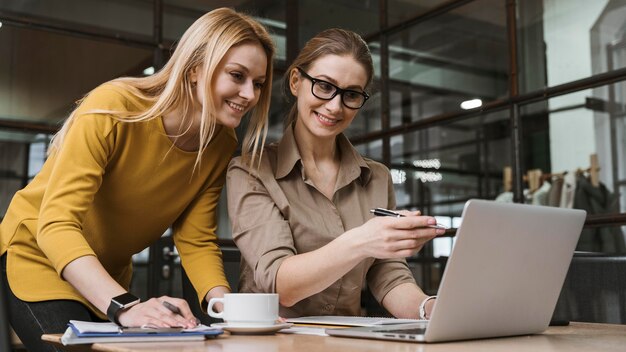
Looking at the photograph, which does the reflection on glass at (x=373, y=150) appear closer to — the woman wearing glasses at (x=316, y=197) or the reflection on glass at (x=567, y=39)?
the reflection on glass at (x=567, y=39)

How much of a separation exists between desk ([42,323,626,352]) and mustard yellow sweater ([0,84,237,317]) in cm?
42

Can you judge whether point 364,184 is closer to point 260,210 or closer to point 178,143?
point 260,210

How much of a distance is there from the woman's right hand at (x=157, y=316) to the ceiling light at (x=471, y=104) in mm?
2588

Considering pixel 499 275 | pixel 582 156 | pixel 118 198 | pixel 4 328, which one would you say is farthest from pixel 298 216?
pixel 582 156

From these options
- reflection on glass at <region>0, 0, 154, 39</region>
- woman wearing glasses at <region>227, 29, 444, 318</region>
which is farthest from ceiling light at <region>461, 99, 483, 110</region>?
woman wearing glasses at <region>227, 29, 444, 318</region>

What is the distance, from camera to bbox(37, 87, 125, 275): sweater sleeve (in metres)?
1.30

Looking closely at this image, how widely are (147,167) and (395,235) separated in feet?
2.18

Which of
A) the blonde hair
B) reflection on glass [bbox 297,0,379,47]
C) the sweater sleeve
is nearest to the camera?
the sweater sleeve

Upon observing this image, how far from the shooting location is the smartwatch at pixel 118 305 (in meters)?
1.16

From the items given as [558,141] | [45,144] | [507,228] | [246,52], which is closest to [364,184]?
[246,52]

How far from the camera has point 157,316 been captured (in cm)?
110

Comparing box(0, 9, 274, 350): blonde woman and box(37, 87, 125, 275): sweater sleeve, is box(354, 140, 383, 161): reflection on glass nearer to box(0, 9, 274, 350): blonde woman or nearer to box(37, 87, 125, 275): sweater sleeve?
box(0, 9, 274, 350): blonde woman

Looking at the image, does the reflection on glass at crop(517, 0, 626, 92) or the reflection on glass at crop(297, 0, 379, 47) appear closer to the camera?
the reflection on glass at crop(517, 0, 626, 92)

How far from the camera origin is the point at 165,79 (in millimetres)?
1627
